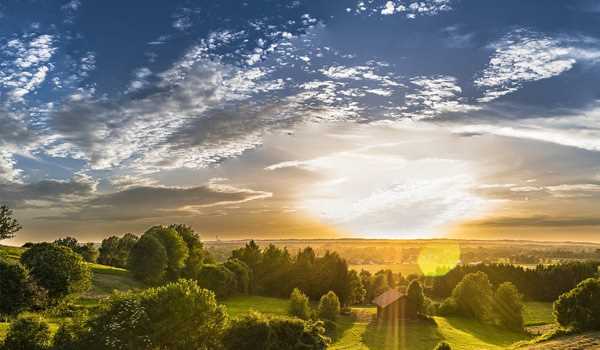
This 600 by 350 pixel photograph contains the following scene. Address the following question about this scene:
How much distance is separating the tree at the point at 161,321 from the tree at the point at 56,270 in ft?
116

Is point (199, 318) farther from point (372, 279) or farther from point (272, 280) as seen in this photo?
point (372, 279)

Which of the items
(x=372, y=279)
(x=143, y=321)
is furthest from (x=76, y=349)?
(x=372, y=279)

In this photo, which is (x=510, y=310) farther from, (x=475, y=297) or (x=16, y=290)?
(x=16, y=290)

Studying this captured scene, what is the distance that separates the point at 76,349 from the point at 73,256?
4014 cm

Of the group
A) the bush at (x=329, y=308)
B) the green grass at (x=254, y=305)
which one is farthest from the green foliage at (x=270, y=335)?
the bush at (x=329, y=308)

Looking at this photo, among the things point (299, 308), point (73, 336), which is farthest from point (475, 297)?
point (73, 336)

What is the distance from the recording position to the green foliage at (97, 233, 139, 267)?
470 ft

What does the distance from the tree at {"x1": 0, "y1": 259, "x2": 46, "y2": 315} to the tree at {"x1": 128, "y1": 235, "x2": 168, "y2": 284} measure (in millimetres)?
38519

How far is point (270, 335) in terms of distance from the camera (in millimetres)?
34094

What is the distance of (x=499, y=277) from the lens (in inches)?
5920

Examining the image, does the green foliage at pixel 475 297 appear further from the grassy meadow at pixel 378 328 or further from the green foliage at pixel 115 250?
the green foliage at pixel 115 250

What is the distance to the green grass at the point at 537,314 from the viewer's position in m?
106

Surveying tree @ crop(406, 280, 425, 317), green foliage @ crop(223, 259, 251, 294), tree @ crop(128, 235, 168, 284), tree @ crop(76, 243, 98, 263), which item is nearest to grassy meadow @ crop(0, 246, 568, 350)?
tree @ crop(128, 235, 168, 284)

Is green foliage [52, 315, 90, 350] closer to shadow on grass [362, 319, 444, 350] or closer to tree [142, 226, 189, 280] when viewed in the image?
shadow on grass [362, 319, 444, 350]
